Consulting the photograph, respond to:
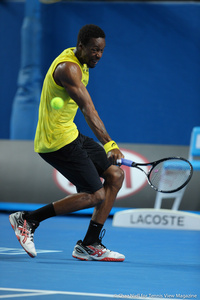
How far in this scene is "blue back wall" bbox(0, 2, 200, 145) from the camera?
14.9m

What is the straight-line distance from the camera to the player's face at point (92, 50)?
4.18 m

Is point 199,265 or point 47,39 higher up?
point 47,39

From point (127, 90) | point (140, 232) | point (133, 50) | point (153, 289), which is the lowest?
point (140, 232)

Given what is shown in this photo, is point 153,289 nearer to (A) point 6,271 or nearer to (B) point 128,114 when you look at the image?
(A) point 6,271

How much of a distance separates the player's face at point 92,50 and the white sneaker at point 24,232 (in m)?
1.33

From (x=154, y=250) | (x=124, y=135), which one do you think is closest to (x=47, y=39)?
(x=124, y=135)

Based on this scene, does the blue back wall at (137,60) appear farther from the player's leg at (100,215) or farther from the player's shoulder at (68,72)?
the player's shoulder at (68,72)

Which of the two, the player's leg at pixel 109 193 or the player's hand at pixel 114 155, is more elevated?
the player's hand at pixel 114 155

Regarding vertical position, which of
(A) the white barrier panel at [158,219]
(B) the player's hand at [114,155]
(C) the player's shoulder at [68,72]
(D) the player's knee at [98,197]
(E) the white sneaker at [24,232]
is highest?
(C) the player's shoulder at [68,72]

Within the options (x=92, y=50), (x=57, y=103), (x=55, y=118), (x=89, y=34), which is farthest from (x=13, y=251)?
(x=89, y=34)

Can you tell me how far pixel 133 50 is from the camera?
1520cm

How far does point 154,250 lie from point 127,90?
1045cm

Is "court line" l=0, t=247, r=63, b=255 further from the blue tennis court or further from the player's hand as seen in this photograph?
the player's hand

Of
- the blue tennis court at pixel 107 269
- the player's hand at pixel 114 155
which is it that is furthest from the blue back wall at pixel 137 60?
the player's hand at pixel 114 155
